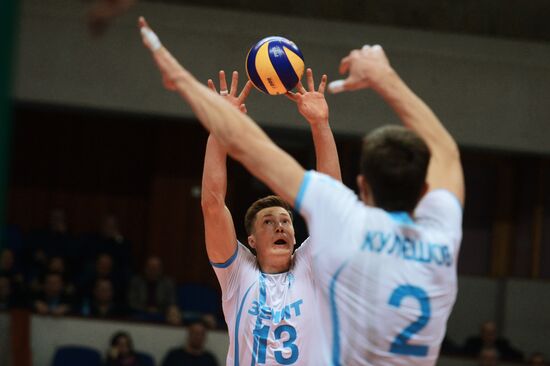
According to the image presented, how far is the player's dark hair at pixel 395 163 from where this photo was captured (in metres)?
2.84

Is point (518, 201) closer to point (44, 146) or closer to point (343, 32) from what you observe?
point (343, 32)

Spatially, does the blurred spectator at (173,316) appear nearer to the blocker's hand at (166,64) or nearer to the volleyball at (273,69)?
the volleyball at (273,69)

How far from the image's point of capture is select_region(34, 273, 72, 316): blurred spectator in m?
10.5

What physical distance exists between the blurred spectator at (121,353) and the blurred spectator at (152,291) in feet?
4.05

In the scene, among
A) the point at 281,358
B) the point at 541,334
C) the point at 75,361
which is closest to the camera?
the point at 281,358

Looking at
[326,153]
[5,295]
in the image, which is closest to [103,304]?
[5,295]

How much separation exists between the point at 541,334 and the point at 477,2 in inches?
187

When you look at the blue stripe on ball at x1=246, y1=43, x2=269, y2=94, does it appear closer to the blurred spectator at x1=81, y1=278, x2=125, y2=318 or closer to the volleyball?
the volleyball

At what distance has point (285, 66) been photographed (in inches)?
199

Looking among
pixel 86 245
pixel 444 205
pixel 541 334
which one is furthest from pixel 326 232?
pixel 541 334

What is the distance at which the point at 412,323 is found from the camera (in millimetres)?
2877

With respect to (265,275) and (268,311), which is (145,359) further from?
(268,311)

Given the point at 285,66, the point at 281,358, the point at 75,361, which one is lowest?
the point at 75,361

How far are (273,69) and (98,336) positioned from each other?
6198 mm
